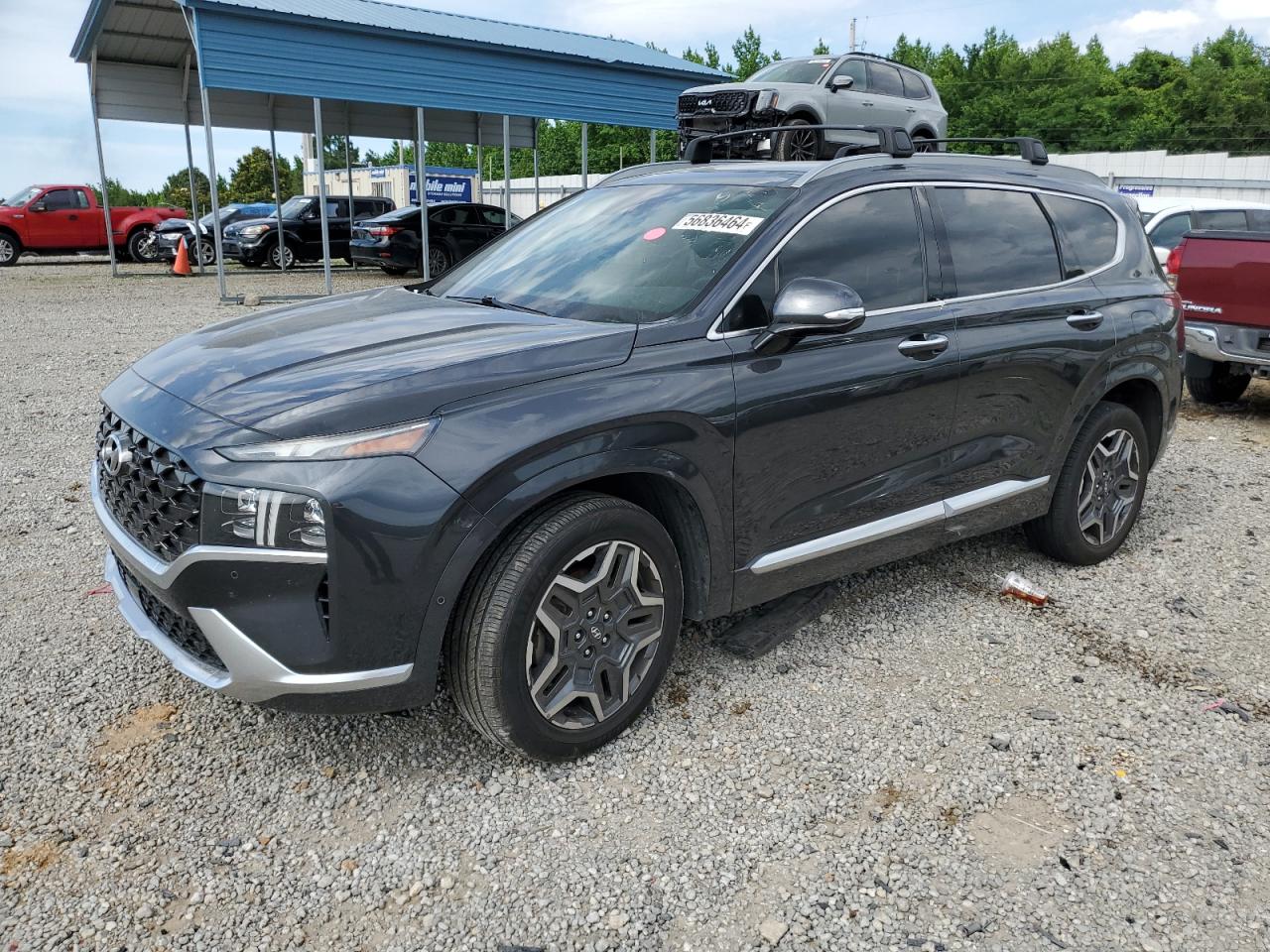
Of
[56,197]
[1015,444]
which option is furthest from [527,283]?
[56,197]

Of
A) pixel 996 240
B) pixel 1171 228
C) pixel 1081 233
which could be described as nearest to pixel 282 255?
pixel 1171 228

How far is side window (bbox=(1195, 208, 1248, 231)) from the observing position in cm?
1166

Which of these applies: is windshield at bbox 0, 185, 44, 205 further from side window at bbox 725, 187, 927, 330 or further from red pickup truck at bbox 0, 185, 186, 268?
side window at bbox 725, 187, 927, 330

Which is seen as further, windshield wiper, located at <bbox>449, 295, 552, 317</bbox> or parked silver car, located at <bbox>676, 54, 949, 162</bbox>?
parked silver car, located at <bbox>676, 54, 949, 162</bbox>

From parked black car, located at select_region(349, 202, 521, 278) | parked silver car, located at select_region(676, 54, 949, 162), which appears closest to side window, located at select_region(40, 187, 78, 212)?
parked black car, located at select_region(349, 202, 521, 278)

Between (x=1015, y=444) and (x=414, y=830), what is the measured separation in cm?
290

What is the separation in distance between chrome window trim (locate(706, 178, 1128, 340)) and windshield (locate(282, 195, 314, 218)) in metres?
21.9

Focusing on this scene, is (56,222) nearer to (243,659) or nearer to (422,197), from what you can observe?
(422,197)

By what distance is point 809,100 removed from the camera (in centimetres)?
1529

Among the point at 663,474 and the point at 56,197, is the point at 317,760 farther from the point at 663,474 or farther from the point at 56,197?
the point at 56,197

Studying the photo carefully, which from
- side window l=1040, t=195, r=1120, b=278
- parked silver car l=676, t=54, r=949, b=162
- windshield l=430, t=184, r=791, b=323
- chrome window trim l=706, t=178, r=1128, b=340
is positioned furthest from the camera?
parked silver car l=676, t=54, r=949, b=162

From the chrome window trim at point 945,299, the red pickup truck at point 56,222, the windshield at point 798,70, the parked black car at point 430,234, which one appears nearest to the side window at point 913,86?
the windshield at point 798,70

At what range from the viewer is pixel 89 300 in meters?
Answer: 15.9

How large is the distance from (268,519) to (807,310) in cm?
172
